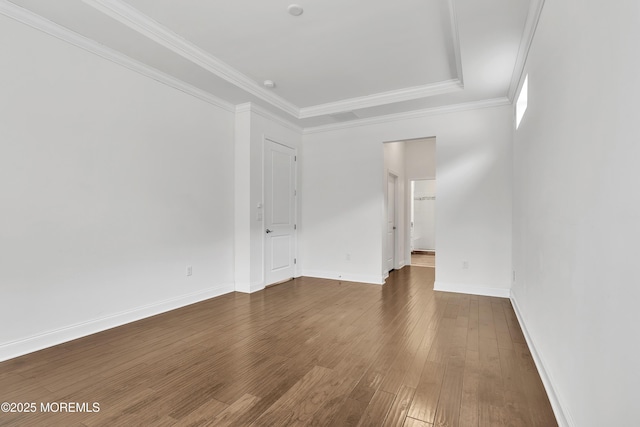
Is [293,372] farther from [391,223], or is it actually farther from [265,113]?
[391,223]

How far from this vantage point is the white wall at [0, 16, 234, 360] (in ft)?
8.70

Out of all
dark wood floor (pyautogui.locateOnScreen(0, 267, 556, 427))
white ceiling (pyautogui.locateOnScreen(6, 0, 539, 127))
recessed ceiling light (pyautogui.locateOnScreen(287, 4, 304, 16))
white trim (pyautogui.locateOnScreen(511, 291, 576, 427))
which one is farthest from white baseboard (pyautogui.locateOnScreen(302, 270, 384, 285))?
recessed ceiling light (pyautogui.locateOnScreen(287, 4, 304, 16))

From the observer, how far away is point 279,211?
18.2 feet

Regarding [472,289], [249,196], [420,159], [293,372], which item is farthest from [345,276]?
[420,159]

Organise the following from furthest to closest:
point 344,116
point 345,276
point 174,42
→ point 345,276 → point 344,116 → point 174,42

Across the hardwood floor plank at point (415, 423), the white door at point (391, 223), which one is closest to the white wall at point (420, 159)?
the white door at point (391, 223)

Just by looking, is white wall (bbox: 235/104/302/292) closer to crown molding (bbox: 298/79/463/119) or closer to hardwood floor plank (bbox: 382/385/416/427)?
crown molding (bbox: 298/79/463/119)

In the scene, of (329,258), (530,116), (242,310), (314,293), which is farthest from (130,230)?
(530,116)

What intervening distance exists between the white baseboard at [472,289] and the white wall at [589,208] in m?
2.27

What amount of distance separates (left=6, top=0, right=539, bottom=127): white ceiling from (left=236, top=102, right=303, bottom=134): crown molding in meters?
0.12

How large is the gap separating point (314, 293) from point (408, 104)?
3189mm

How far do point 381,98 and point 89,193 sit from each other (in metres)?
3.93

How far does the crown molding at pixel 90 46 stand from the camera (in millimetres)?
2627

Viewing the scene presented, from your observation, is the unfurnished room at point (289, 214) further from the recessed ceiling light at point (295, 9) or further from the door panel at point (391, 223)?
the door panel at point (391, 223)
